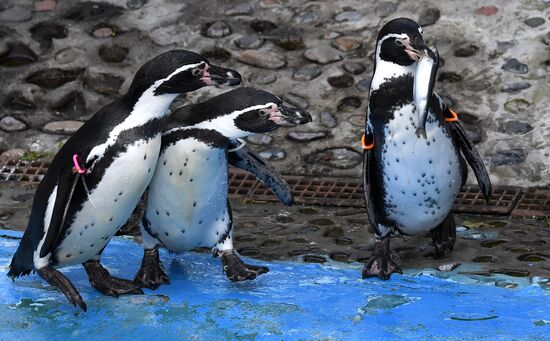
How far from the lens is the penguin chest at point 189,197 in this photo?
443 centimetres

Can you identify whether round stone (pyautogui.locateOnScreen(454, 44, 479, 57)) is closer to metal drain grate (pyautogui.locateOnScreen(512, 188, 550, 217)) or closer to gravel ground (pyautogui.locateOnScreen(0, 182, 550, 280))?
metal drain grate (pyautogui.locateOnScreen(512, 188, 550, 217))

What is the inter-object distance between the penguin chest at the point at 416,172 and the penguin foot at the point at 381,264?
4.4 inches

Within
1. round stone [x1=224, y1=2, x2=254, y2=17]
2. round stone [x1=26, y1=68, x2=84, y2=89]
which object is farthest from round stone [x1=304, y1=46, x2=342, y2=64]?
round stone [x1=26, y1=68, x2=84, y2=89]

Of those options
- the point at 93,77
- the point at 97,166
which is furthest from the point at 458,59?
the point at 97,166

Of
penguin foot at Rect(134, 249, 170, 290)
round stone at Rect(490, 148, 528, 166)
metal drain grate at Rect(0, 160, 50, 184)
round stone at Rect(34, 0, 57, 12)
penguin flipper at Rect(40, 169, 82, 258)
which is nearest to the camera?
penguin flipper at Rect(40, 169, 82, 258)

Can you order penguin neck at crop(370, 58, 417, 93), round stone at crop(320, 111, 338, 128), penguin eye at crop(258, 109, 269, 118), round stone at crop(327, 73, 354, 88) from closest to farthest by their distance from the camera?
penguin eye at crop(258, 109, 269, 118) → penguin neck at crop(370, 58, 417, 93) → round stone at crop(320, 111, 338, 128) → round stone at crop(327, 73, 354, 88)

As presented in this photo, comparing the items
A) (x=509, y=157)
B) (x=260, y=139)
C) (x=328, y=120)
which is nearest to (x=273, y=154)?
(x=260, y=139)

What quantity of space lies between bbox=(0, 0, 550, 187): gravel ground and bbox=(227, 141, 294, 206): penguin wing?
1385mm

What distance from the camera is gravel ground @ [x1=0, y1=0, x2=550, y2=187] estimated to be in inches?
249

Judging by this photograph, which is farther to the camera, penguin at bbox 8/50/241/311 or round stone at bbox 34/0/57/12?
round stone at bbox 34/0/57/12

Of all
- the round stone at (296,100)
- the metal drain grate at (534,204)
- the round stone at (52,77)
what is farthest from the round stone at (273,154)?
the round stone at (52,77)

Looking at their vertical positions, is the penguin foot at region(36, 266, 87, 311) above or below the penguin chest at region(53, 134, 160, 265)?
below

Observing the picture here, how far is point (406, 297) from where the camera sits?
454 cm

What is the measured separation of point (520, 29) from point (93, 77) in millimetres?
2509
